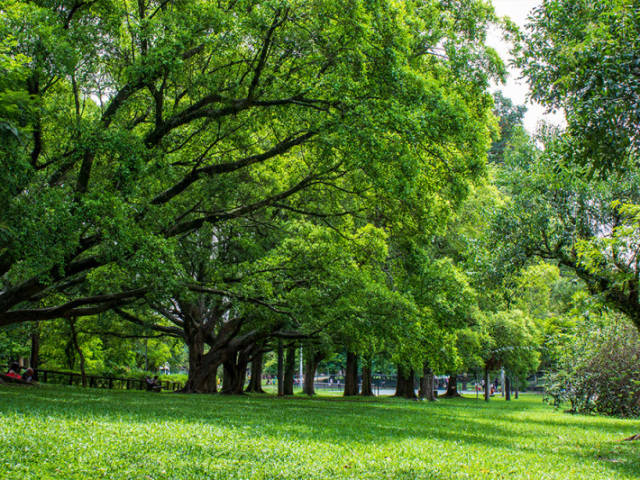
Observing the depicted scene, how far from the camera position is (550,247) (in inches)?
635

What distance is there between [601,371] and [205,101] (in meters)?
19.4

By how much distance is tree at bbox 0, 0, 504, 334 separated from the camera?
11891 millimetres

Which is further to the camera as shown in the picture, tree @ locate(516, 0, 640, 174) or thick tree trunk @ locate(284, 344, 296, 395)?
thick tree trunk @ locate(284, 344, 296, 395)

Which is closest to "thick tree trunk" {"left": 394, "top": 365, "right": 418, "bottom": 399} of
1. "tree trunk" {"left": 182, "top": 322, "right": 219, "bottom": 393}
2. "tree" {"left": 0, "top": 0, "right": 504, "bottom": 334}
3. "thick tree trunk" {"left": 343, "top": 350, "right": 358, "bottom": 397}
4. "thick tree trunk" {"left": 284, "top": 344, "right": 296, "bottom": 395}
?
"thick tree trunk" {"left": 343, "top": 350, "right": 358, "bottom": 397}

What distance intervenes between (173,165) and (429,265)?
8701 millimetres

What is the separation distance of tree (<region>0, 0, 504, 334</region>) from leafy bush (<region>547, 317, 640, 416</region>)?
1149 centimetres

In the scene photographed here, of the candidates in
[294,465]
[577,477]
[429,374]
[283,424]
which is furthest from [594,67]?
[429,374]

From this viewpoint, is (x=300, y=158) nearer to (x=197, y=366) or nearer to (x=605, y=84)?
(x=197, y=366)

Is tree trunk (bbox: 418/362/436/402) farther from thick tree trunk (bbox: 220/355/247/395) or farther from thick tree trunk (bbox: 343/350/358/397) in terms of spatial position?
thick tree trunk (bbox: 220/355/247/395)

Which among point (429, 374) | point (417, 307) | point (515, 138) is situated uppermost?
point (515, 138)

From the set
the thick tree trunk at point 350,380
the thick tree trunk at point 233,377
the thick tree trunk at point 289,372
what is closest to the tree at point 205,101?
the thick tree trunk at point 233,377

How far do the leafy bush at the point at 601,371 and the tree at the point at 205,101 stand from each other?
11.5 meters

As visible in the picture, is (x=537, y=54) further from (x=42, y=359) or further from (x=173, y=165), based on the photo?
(x=42, y=359)

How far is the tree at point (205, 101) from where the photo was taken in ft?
39.0
